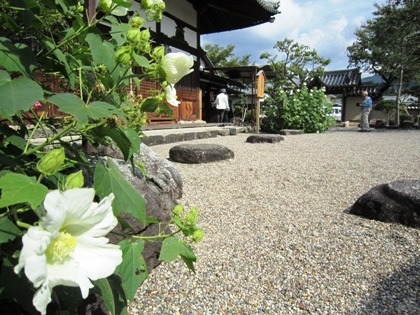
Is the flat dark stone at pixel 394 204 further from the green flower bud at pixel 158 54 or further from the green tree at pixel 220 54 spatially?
the green tree at pixel 220 54

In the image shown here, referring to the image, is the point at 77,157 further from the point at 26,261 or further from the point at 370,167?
the point at 370,167

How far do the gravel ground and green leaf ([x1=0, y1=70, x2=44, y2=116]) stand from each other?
1.23 m

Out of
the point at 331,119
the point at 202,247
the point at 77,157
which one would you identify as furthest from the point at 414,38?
the point at 77,157

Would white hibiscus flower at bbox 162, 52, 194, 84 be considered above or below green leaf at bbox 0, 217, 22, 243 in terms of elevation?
above

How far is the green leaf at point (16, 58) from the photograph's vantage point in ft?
2.17

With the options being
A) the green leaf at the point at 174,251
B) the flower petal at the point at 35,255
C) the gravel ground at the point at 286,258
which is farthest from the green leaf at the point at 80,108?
the gravel ground at the point at 286,258

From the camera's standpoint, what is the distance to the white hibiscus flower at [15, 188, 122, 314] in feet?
1.41

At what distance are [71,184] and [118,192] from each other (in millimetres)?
198

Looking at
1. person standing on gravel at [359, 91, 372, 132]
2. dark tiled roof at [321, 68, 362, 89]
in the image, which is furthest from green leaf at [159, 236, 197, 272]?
dark tiled roof at [321, 68, 362, 89]

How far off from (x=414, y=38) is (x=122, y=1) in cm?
1941

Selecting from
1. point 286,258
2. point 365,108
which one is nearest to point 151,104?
point 286,258

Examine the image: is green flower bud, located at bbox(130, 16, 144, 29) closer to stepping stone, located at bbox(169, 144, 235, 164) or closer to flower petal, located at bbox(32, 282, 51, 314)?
flower petal, located at bbox(32, 282, 51, 314)

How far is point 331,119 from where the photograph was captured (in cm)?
1319

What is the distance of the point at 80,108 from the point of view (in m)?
0.64
